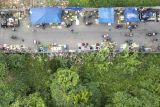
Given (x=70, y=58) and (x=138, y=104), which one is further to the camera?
(x=70, y=58)

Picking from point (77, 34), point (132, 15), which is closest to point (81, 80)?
point (77, 34)

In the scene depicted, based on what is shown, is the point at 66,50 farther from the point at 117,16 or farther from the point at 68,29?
the point at 117,16

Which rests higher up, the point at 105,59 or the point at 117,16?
the point at 117,16

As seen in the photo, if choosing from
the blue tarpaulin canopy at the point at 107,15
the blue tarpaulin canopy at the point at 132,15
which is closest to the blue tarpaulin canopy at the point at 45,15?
the blue tarpaulin canopy at the point at 107,15

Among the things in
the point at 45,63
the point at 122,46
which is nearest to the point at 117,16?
the point at 122,46

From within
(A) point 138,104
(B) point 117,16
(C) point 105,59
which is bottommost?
(A) point 138,104
